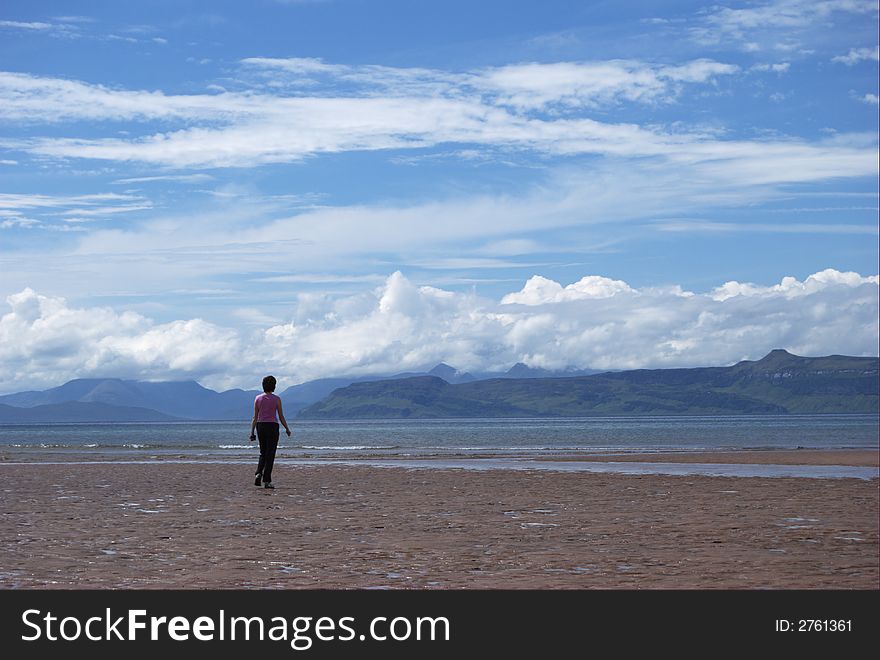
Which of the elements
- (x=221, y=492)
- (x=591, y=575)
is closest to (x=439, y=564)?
(x=591, y=575)

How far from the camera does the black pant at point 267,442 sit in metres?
22.6

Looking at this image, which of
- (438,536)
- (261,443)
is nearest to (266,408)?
(261,443)

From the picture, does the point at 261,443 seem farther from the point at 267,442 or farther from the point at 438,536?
the point at 438,536

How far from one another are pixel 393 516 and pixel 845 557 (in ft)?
24.6

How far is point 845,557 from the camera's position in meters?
12.7

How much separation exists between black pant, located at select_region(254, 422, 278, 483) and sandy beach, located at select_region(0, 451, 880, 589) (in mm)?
503

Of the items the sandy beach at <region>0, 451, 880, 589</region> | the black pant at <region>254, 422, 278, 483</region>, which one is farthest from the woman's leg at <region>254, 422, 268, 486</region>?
the sandy beach at <region>0, 451, 880, 589</region>

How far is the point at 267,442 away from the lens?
22.8 meters

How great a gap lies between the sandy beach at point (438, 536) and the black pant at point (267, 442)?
503 mm

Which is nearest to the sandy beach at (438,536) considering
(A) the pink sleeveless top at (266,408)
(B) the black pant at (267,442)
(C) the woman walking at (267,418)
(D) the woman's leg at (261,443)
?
(D) the woman's leg at (261,443)

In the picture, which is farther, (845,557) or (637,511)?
(637,511)
